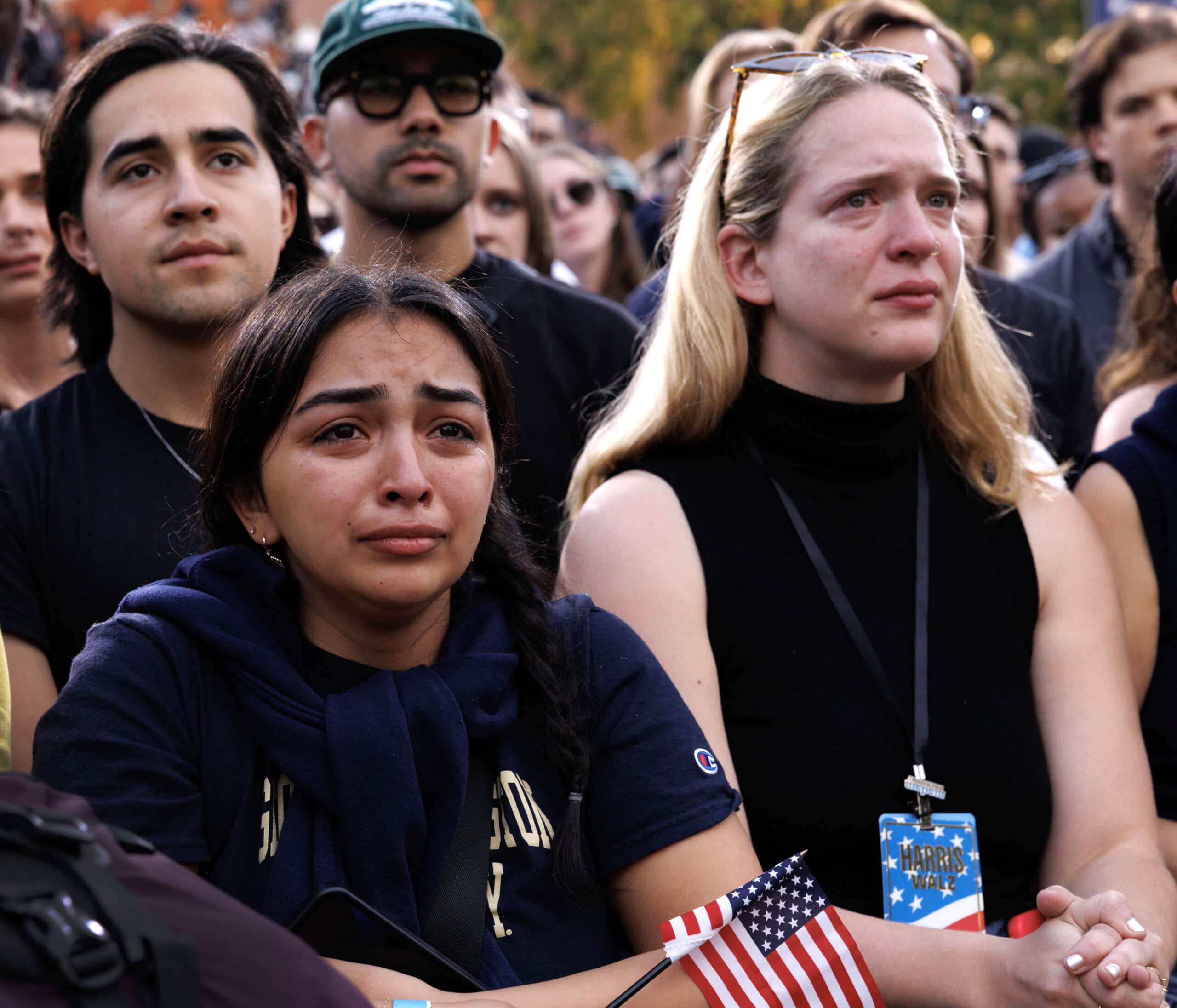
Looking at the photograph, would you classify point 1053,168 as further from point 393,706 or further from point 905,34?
point 393,706

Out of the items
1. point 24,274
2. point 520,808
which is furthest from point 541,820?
point 24,274

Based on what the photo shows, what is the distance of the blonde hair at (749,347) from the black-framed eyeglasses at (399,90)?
110 cm

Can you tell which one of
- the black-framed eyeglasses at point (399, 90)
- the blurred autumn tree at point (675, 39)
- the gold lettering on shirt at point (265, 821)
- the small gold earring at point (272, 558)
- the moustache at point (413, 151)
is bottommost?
the gold lettering on shirt at point (265, 821)

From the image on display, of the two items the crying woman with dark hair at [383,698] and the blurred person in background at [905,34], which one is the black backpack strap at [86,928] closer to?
the crying woman with dark hair at [383,698]

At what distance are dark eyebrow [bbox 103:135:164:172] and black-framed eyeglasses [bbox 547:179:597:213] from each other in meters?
3.60

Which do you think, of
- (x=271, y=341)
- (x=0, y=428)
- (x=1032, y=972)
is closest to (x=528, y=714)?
(x=271, y=341)

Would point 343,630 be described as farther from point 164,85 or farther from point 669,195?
point 669,195

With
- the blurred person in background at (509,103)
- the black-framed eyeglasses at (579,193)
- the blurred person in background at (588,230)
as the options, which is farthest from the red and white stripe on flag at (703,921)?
the black-framed eyeglasses at (579,193)

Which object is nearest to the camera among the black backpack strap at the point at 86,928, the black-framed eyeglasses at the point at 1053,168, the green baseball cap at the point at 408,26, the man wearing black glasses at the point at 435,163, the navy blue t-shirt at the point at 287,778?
the black backpack strap at the point at 86,928

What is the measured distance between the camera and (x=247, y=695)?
2.28 meters

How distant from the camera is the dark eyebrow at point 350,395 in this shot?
2.36 meters

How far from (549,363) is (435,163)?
706 mm

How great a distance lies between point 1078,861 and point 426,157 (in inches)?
97.9

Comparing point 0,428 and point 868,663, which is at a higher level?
point 0,428
